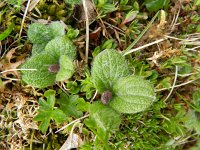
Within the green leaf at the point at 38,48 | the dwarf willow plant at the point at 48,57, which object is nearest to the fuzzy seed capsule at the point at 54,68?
the dwarf willow plant at the point at 48,57

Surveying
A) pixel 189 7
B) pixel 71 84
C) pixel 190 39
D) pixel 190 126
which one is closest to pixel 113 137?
pixel 71 84

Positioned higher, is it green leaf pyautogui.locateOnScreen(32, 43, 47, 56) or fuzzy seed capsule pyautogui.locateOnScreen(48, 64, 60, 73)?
green leaf pyautogui.locateOnScreen(32, 43, 47, 56)

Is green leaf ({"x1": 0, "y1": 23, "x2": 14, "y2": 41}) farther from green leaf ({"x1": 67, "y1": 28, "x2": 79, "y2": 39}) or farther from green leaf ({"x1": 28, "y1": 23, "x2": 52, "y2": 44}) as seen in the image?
green leaf ({"x1": 67, "y1": 28, "x2": 79, "y2": 39})

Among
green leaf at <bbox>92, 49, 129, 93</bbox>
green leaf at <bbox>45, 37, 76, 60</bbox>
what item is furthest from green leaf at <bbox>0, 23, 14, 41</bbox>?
green leaf at <bbox>92, 49, 129, 93</bbox>

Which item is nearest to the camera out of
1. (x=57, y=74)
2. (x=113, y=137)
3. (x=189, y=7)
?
(x=57, y=74)

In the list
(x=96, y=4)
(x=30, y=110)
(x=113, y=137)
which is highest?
(x=96, y=4)

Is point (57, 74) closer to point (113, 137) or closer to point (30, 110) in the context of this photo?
point (30, 110)
